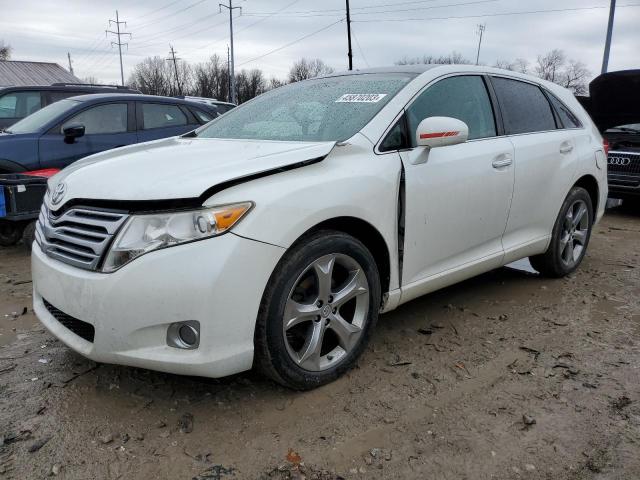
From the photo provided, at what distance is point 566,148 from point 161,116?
4761mm

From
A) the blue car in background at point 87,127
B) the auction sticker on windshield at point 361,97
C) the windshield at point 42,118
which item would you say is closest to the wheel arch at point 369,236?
the auction sticker on windshield at point 361,97

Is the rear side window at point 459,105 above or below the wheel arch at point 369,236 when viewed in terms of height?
above

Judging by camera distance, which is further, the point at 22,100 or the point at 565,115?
the point at 22,100

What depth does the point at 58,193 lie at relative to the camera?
2.63m

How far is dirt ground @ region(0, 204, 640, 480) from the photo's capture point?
214cm

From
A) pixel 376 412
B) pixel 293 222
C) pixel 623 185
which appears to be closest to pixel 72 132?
pixel 293 222

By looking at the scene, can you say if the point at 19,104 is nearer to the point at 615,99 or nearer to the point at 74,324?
the point at 74,324

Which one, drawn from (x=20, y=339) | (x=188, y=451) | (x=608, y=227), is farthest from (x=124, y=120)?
(x=608, y=227)

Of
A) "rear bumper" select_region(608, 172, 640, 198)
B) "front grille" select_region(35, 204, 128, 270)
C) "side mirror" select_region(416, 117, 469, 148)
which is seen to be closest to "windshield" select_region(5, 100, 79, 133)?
"front grille" select_region(35, 204, 128, 270)

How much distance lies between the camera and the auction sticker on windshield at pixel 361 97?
3.09 metres

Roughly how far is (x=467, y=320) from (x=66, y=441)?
8.25 ft

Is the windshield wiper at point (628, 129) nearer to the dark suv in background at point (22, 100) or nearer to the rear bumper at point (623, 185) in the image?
the rear bumper at point (623, 185)

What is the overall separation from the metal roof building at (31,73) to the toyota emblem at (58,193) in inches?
1592

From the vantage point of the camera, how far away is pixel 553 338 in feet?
11.0
